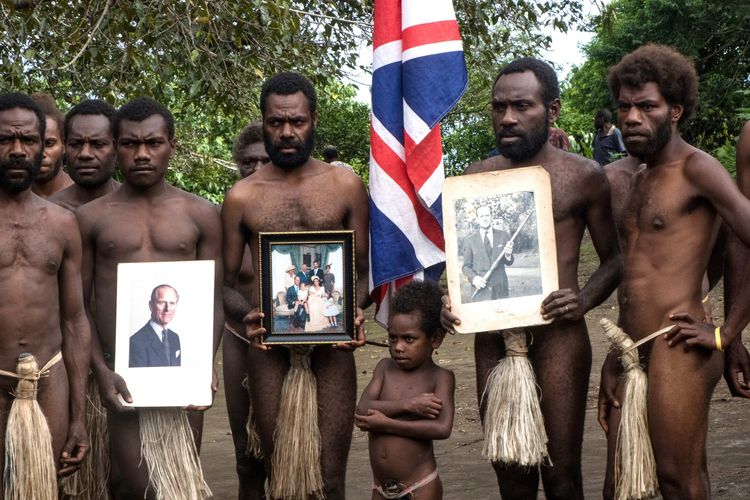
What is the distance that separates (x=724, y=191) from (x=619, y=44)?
804 inches

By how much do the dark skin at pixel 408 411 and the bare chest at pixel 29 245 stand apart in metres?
1.60

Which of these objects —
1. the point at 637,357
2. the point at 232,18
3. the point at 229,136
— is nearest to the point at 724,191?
the point at 637,357

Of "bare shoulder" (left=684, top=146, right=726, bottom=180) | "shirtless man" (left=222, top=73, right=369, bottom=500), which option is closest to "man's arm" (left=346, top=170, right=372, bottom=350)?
"shirtless man" (left=222, top=73, right=369, bottom=500)

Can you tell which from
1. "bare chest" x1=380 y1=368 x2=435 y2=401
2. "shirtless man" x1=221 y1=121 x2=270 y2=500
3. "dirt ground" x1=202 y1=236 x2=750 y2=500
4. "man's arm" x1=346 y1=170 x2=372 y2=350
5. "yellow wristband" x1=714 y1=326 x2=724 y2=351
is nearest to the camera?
"yellow wristband" x1=714 y1=326 x2=724 y2=351

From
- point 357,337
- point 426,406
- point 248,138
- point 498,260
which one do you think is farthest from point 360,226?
point 248,138

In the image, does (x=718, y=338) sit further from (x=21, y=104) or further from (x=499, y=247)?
(x=21, y=104)

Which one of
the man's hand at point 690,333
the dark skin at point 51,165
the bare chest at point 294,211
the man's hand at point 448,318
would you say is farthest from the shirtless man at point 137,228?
the man's hand at point 690,333

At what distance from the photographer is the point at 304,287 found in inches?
219

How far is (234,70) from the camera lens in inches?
418

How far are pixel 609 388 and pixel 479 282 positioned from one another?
75 centimetres

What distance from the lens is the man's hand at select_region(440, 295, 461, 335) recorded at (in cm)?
529

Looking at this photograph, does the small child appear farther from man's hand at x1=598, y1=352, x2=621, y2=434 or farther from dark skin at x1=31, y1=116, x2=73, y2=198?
dark skin at x1=31, y1=116, x2=73, y2=198

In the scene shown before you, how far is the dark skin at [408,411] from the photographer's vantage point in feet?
18.3

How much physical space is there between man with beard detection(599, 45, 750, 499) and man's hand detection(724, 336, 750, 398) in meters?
0.33
